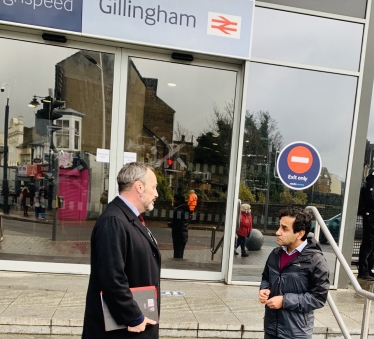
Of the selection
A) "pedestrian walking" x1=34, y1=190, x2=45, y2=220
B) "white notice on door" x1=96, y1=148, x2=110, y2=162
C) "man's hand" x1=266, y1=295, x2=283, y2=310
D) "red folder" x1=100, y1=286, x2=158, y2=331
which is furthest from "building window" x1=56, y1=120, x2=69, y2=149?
"man's hand" x1=266, y1=295, x2=283, y2=310

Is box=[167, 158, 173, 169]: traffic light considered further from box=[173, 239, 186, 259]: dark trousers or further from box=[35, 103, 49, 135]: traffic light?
box=[35, 103, 49, 135]: traffic light

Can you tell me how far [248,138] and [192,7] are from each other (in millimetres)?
2142

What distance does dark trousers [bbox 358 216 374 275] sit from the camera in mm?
5465

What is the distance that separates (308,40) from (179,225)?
12.2 ft

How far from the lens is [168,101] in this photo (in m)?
5.11

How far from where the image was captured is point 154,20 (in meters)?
4.47

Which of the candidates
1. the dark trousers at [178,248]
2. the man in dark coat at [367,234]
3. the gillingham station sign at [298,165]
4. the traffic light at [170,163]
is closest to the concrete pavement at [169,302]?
the dark trousers at [178,248]

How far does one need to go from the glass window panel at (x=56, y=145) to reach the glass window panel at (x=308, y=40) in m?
2.50

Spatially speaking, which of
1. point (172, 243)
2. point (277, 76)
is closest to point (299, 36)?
point (277, 76)

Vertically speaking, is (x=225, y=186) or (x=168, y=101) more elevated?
(x=168, y=101)

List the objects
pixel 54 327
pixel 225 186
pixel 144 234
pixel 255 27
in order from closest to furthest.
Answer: pixel 144 234
pixel 54 327
pixel 255 27
pixel 225 186

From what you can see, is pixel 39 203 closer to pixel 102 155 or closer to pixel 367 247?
pixel 102 155

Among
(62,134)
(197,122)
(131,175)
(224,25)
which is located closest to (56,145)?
(62,134)

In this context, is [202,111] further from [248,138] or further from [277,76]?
[277,76]
